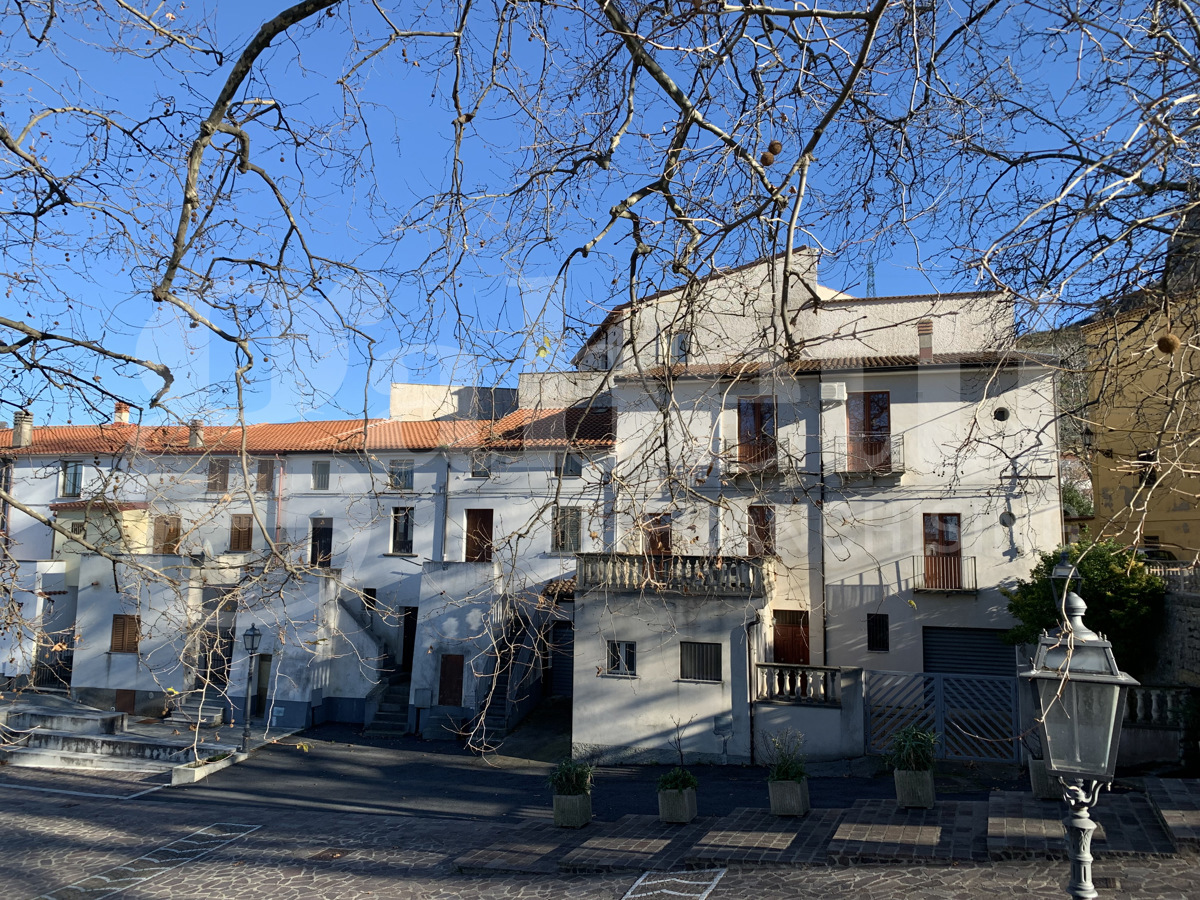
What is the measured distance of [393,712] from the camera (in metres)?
23.6

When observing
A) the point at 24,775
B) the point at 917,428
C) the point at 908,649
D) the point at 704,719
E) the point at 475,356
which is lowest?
the point at 24,775

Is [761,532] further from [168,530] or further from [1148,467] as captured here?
[1148,467]

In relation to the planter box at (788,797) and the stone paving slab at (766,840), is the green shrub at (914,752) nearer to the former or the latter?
the stone paving slab at (766,840)

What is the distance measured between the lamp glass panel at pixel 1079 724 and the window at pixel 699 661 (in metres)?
12.9

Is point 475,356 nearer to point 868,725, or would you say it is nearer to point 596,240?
point 596,240

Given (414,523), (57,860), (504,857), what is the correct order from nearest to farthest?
(504,857) → (57,860) → (414,523)

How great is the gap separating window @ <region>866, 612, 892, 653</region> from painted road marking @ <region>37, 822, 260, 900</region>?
44.9 feet

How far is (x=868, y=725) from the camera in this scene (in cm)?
1644

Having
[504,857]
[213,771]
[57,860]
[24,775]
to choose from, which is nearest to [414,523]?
[213,771]

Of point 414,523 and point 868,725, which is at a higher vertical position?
point 414,523

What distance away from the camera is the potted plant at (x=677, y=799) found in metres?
12.0

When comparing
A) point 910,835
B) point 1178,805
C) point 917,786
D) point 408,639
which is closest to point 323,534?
point 408,639

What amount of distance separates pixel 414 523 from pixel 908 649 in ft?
48.0

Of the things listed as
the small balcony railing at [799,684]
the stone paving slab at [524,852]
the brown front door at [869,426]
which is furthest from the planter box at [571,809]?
the brown front door at [869,426]
